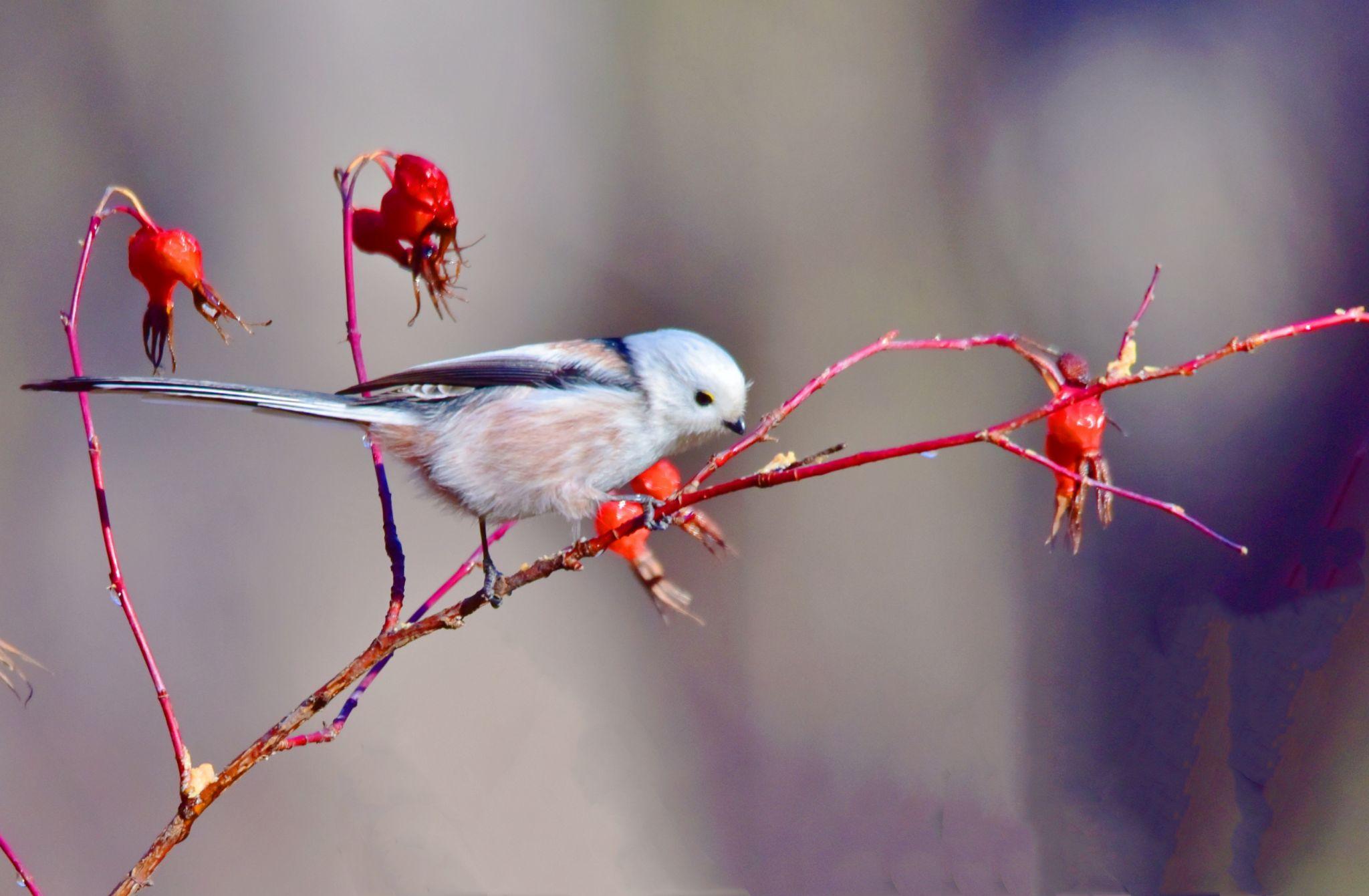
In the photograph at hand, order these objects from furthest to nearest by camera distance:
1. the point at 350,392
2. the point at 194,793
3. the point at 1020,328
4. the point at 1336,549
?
the point at 1020,328 → the point at 1336,549 → the point at 350,392 → the point at 194,793

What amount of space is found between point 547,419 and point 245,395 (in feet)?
0.83

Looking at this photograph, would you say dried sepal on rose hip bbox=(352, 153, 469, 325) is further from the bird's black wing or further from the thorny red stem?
the thorny red stem

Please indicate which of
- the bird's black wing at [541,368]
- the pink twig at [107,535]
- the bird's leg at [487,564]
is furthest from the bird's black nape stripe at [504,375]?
the pink twig at [107,535]

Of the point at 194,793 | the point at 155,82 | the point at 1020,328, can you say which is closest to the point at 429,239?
the point at 194,793

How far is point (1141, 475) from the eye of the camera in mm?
2107

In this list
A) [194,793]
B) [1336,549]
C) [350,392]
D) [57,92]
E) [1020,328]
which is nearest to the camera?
[194,793]

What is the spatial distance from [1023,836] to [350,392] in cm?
104

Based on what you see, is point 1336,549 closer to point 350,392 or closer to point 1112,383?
point 1112,383

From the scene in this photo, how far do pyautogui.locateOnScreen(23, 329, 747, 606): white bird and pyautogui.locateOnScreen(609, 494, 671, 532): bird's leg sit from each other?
1.9 inches

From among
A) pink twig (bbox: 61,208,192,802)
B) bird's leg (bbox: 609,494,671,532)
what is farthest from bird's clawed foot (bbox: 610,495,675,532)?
pink twig (bbox: 61,208,192,802)

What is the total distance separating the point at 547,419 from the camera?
80 centimetres

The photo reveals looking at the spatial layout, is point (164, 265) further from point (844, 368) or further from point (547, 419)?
point (844, 368)

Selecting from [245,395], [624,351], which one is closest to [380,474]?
[245,395]

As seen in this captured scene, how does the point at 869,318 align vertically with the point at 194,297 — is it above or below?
below
